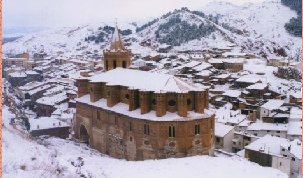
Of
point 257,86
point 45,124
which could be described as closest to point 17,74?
point 45,124

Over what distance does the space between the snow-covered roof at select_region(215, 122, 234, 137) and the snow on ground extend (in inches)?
532

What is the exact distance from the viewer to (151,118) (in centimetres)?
3684

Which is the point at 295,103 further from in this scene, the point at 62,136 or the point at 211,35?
the point at 211,35

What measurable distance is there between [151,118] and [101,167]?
34.0 ft

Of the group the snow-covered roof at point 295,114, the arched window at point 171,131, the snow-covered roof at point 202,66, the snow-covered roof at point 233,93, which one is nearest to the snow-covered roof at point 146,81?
the arched window at point 171,131

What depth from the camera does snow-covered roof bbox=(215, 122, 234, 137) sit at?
157ft

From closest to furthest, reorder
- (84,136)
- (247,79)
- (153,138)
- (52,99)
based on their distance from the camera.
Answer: (153,138)
(84,136)
(52,99)
(247,79)

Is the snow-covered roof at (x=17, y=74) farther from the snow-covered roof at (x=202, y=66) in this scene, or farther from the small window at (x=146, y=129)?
the small window at (x=146, y=129)

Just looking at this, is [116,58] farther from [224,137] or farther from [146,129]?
[146,129]

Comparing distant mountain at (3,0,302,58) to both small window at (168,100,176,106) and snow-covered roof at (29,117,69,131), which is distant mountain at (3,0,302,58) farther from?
small window at (168,100,176,106)

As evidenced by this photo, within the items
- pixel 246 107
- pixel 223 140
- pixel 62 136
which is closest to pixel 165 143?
pixel 223 140

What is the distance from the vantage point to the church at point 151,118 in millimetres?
36719

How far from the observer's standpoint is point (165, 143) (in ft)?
121

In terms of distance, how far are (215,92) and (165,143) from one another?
33.8 metres
